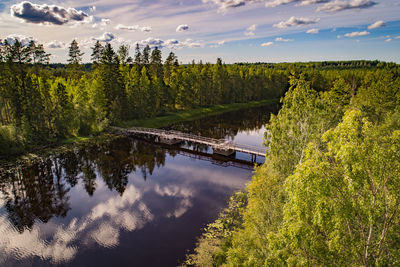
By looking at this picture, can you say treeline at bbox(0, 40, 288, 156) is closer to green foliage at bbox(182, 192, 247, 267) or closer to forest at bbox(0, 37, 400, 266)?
forest at bbox(0, 37, 400, 266)

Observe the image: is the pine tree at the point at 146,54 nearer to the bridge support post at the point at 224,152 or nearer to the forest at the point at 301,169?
the forest at the point at 301,169

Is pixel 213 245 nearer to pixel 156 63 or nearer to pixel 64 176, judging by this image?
pixel 64 176

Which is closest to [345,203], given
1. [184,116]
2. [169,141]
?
[169,141]

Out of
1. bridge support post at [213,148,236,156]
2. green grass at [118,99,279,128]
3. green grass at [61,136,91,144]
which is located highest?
green grass at [118,99,279,128]

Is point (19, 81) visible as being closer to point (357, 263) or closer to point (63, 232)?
point (63, 232)

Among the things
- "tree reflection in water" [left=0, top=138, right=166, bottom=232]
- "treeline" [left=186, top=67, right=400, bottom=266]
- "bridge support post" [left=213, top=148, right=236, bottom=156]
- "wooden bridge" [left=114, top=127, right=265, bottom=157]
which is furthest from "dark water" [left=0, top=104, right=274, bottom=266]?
"treeline" [left=186, top=67, right=400, bottom=266]

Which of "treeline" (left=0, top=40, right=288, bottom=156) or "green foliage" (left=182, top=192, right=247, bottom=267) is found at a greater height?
"treeline" (left=0, top=40, right=288, bottom=156)
